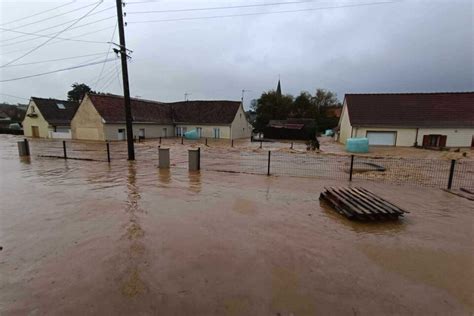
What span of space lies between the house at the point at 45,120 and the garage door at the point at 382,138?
1527 inches

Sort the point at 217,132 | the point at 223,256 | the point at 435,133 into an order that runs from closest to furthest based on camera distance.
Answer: the point at 223,256 < the point at 435,133 < the point at 217,132

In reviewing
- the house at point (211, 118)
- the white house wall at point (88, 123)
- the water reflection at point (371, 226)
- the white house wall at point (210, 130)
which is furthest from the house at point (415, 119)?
the white house wall at point (88, 123)

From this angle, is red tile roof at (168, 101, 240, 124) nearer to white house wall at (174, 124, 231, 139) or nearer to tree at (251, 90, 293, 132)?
white house wall at (174, 124, 231, 139)

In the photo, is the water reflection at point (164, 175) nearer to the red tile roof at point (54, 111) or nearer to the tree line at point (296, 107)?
the red tile roof at point (54, 111)

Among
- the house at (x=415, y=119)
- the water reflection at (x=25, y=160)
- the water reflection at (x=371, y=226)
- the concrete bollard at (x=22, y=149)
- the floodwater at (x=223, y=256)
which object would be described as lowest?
the water reflection at (x=371, y=226)

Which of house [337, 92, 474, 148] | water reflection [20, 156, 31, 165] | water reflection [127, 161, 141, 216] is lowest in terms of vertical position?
water reflection [127, 161, 141, 216]

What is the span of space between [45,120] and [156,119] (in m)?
15.6

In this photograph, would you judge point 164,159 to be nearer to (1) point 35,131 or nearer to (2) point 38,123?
(2) point 38,123

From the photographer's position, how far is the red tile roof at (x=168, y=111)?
103 feet

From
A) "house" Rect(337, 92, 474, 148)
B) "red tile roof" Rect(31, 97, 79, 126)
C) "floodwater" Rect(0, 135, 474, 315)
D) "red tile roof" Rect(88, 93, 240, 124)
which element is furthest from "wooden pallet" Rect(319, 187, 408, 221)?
"red tile roof" Rect(31, 97, 79, 126)

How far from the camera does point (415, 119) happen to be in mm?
27797

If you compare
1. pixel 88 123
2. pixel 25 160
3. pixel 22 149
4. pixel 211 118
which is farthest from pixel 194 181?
pixel 211 118

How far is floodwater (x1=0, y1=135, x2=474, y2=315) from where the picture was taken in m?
2.97

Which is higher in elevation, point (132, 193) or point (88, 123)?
point (88, 123)
